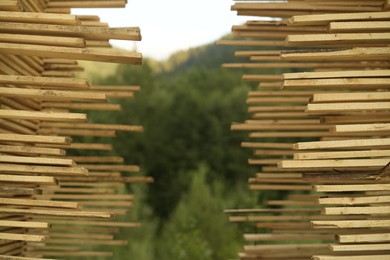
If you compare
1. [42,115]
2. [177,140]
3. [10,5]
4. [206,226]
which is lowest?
[206,226]

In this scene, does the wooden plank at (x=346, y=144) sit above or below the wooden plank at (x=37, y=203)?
above

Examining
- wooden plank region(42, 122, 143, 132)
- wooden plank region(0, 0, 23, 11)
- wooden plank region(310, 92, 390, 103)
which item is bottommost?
wooden plank region(310, 92, 390, 103)

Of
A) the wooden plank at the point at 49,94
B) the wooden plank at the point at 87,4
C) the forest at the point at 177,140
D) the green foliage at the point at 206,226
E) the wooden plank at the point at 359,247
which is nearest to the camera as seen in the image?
the wooden plank at the point at 359,247

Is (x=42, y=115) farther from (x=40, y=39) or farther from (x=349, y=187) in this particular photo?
(x=349, y=187)

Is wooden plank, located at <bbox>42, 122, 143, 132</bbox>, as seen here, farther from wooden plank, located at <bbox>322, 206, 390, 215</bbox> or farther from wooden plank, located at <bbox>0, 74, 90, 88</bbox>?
wooden plank, located at <bbox>322, 206, 390, 215</bbox>

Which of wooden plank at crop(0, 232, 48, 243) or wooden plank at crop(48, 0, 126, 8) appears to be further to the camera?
wooden plank at crop(48, 0, 126, 8)

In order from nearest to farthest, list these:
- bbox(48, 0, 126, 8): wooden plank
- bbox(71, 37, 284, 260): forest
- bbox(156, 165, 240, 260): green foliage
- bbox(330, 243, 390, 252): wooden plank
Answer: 1. bbox(330, 243, 390, 252): wooden plank
2. bbox(48, 0, 126, 8): wooden plank
3. bbox(156, 165, 240, 260): green foliage
4. bbox(71, 37, 284, 260): forest

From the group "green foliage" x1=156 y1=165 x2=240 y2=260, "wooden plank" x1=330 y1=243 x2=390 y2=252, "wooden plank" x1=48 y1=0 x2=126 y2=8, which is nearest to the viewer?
"wooden plank" x1=330 y1=243 x2=390 y2=252

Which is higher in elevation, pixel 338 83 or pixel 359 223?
pixel 338 83

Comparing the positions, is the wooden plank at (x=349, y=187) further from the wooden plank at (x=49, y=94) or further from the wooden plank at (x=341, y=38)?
the wooden plank at (x=49, y=94)

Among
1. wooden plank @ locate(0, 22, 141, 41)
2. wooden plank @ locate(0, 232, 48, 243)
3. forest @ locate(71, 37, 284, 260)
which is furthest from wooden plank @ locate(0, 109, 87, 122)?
forest @ locate(71, 37, 284, 260)

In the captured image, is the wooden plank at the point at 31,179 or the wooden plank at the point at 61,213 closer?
the wooden plank at the point at 31,179

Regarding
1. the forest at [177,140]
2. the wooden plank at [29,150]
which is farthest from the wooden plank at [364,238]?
the forest at [177,140]

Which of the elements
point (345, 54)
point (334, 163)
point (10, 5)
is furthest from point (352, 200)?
point (10, 5)
